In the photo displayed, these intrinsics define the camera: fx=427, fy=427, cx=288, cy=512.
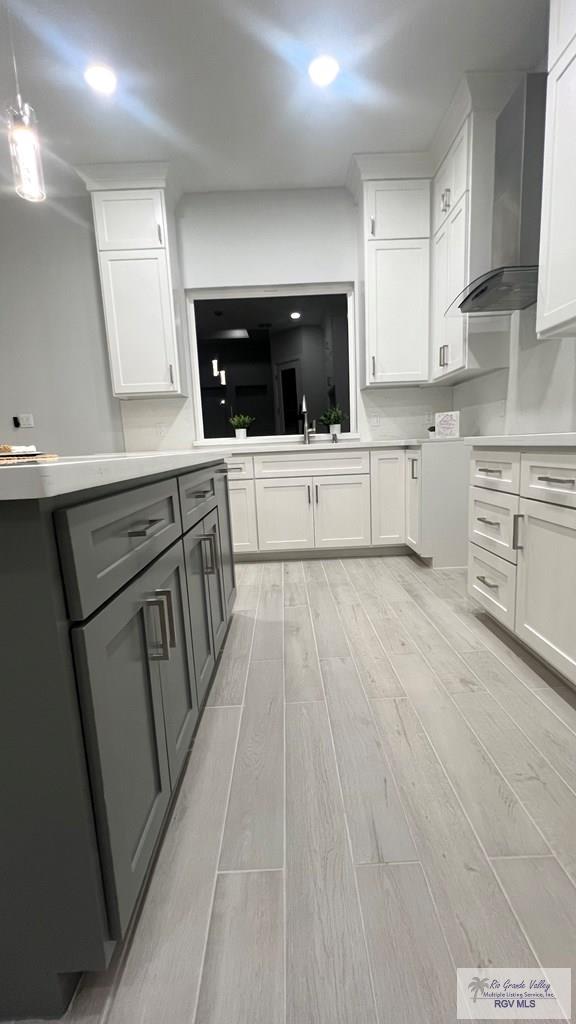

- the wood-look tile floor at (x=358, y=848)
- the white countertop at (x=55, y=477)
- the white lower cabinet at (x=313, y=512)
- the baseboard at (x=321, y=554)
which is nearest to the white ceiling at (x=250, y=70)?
the white lower cabinet at (x=313, y=512)

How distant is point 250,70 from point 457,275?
5.20ft

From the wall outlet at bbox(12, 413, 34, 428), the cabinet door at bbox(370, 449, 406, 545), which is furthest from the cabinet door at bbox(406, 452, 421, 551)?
the wall outlet at bbox(12, 413, 34, 428)

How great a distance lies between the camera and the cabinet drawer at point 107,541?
601 mm

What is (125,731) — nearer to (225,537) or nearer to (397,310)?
(225,537)

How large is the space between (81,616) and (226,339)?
3.50 m

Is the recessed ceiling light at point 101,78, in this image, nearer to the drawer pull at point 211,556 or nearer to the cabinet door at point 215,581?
the cabinet door at point 215,581

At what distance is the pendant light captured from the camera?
4.71 ft

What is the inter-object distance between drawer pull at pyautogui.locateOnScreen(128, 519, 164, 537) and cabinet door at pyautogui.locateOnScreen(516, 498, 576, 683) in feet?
4.19

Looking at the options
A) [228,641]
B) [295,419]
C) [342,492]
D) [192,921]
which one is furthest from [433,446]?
[192,921]

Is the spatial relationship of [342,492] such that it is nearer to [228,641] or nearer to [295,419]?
[295,419]

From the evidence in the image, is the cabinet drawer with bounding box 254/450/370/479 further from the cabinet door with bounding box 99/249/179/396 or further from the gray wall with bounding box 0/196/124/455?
the gray wall with bounding box 0/196/124/455

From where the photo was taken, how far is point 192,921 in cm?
85

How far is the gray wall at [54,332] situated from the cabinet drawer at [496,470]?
9.17 feet

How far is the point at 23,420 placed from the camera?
3434 millimetres
